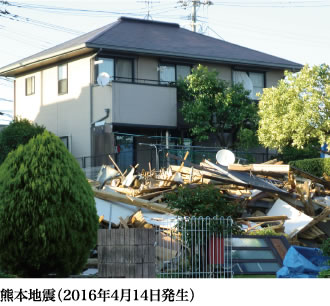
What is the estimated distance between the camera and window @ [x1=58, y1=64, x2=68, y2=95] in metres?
34.4

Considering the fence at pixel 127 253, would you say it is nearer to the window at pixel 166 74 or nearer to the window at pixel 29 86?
the window at pixel 166 74

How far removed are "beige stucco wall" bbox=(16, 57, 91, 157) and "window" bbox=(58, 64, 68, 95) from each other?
10.6 inches

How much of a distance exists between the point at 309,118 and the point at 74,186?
53.1 ft

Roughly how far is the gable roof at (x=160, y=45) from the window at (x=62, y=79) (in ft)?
2.91

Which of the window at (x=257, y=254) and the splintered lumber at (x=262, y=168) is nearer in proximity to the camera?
the window at (x=257, y=254)

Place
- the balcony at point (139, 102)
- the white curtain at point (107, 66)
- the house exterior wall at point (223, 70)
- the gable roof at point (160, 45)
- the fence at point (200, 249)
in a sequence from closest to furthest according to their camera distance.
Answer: the fence at point (200, 249)
the balcony at point (139, 102)
the white curtain at point (107, 66)
the gable roof at point (160, 45)
the house exterior wall at point (223, 70)

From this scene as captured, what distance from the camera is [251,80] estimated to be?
118 feet

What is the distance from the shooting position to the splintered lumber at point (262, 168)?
2236cm

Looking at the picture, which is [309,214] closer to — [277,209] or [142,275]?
[277,209]

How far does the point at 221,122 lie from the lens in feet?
107

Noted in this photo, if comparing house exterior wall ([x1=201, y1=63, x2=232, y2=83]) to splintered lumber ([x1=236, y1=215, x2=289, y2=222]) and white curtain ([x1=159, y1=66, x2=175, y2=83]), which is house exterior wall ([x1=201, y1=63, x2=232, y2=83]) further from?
splintered lumber ([x1=236, y1=215, x2=289, y2=222])

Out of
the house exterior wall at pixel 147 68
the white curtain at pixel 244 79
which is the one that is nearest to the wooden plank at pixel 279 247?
the house exterior wall at pixel 147 68

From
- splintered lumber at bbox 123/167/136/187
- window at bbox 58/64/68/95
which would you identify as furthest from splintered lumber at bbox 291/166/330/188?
window at bbox 58/64/68/95

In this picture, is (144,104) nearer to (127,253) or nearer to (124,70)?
(124,70)
